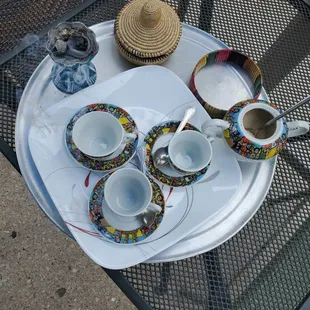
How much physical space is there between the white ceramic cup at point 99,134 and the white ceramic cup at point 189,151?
0.07m

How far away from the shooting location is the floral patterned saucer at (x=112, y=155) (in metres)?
0.73

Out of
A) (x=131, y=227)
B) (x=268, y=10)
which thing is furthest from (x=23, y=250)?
(x=268, y=10)

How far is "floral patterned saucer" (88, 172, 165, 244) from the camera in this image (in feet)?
2.31

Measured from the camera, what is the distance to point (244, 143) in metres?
0.72

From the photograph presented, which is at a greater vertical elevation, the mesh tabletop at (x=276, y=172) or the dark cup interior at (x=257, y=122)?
the dark cup interior at (x=257, y=122)

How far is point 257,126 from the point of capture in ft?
2.46

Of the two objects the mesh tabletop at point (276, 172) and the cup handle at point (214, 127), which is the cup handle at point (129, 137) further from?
the mesh tabletop at point (276, 172)

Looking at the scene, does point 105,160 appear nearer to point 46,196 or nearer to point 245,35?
point 46,196

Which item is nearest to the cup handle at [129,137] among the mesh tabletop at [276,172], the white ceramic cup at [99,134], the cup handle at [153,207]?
the white ceramic cup at [99,134]

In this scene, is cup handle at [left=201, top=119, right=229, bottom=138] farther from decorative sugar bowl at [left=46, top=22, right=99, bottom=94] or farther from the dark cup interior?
decorative sugar bowl at [left=46, top=22, right=99, bottom=94]

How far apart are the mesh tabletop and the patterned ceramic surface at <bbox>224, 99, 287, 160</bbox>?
163mm

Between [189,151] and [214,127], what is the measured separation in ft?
0.20

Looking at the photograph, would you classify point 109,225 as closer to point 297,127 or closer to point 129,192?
point 129,192

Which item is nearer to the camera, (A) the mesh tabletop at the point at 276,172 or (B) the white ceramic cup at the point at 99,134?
(B) the white ceramic cup at the point at 99,134
